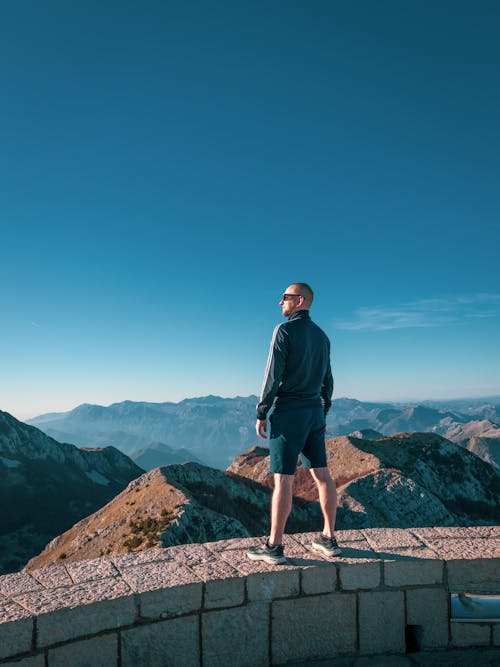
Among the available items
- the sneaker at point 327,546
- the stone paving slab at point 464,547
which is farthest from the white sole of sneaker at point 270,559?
the stone paving slab at point 464,547

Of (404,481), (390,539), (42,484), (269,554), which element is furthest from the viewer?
(42,484)

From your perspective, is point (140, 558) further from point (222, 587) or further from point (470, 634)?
point (470, 634)

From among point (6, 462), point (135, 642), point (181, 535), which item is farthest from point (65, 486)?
point (135, 642)

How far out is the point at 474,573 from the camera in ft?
16.0

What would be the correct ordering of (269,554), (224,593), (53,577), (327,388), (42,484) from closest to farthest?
(224,593)
(53,577)
(269,554)
(327,388)
(42,484)

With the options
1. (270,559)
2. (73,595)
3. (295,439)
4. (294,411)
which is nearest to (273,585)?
(270,559)

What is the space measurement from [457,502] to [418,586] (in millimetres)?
59665

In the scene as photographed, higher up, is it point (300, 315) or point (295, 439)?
point (300, 315)

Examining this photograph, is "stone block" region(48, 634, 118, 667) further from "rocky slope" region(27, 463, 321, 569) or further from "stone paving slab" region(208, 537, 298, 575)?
"rocky slope" region(27, 463, 321, 569)

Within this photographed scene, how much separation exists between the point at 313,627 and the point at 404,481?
46.1m

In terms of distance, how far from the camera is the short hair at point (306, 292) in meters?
5.41

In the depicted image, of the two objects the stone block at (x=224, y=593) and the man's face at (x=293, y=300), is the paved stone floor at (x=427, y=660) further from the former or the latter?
the man's face at (x=293, y=300)

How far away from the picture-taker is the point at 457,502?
2240 inches

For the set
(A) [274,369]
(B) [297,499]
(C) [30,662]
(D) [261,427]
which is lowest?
(B) [297,499]
